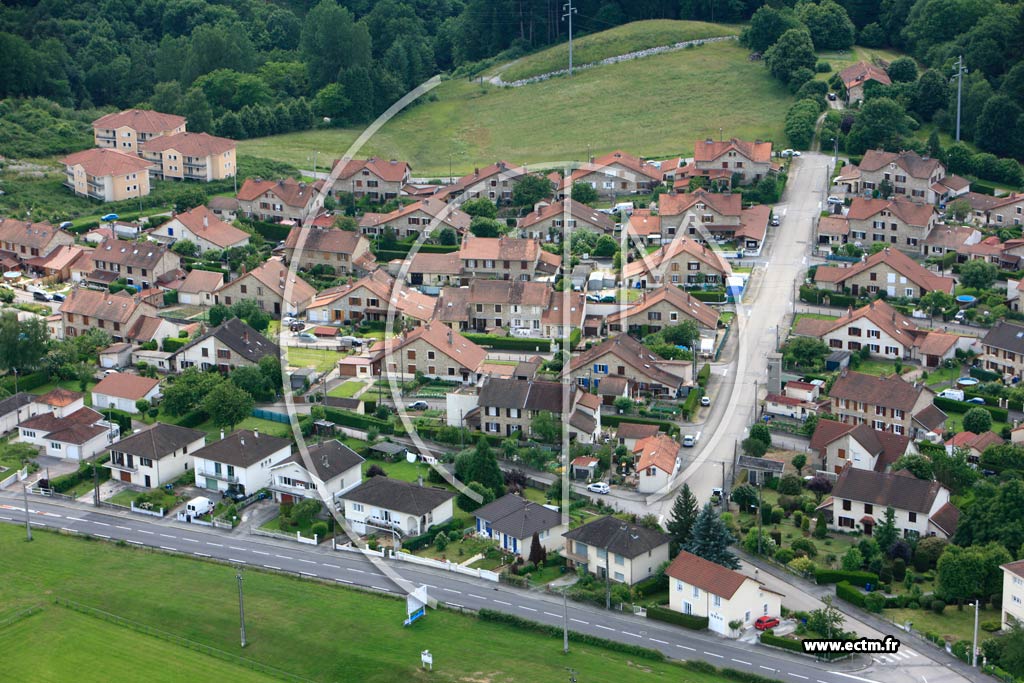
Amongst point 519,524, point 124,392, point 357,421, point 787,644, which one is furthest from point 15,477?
point 787,644

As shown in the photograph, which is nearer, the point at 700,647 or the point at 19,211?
the point at 700,647

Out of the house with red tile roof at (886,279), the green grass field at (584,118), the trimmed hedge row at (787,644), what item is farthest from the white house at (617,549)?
the green grass field at (584,118)

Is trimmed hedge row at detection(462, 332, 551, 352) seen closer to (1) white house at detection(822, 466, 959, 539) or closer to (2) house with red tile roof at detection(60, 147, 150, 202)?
(1) white house at detection(822, 466, 959, 539)

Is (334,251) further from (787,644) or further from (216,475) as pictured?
(787,644)

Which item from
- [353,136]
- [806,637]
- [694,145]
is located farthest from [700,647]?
[353,136]

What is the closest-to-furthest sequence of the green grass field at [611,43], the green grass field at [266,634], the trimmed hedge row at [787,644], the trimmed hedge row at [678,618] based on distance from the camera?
the green grass field at [266,634] → the trimmed hedge row at [787,644] → the trimmed hedge row at [678,618] → the green grass field at [611,43]

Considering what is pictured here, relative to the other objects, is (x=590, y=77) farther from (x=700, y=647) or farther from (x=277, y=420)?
(x=700, y=647)

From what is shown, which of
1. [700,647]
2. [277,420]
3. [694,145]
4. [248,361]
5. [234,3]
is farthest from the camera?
[234,3]

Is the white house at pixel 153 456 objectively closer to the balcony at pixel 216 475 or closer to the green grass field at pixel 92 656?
the balcony at pixel 216 475
